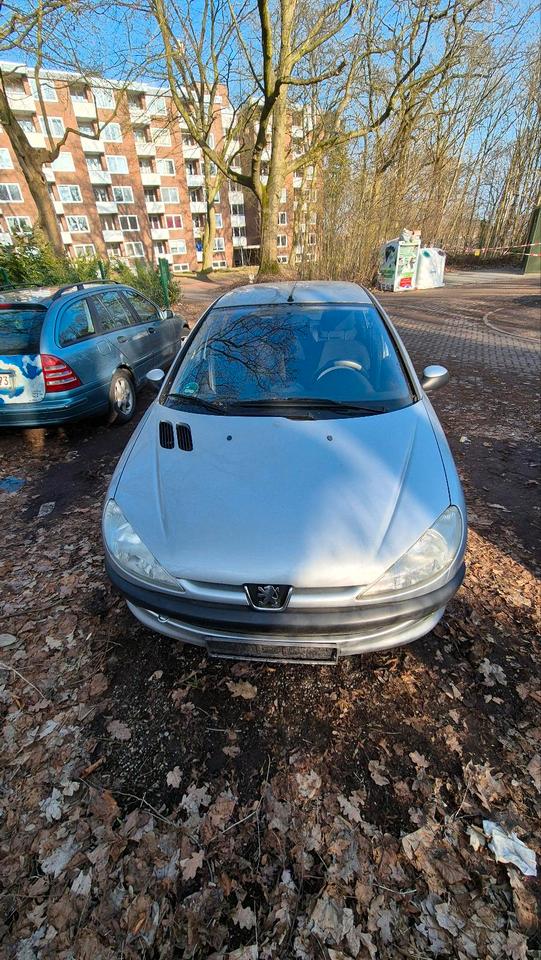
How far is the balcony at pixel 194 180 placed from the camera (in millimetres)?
45719

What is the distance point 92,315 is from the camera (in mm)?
5043

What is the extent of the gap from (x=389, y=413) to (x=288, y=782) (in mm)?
1913

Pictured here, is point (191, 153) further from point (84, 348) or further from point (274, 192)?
point (84, 348)

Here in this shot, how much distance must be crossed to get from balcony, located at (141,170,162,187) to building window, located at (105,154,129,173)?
1871 mm

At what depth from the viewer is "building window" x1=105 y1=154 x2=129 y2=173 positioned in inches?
1603

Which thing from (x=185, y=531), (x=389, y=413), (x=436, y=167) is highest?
(x=436, y=167)

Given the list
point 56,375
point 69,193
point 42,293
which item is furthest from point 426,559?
point 69,193

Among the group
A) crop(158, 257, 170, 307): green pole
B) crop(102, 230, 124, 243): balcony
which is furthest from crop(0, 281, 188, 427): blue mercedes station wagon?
crop(102, 230, 124, 243): balcony

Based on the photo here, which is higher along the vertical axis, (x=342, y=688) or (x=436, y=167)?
(x=436, y=167)

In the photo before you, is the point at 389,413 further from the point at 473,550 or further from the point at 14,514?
the point at 14,514

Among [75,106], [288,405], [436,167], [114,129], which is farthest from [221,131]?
[288,405]

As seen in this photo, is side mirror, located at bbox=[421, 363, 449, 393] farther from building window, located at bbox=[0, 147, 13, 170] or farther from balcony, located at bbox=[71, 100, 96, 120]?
balcony, located at bbox=[71, 100, 96, 120]

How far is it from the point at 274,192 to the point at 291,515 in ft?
51.5

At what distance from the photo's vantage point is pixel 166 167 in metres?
43.2
